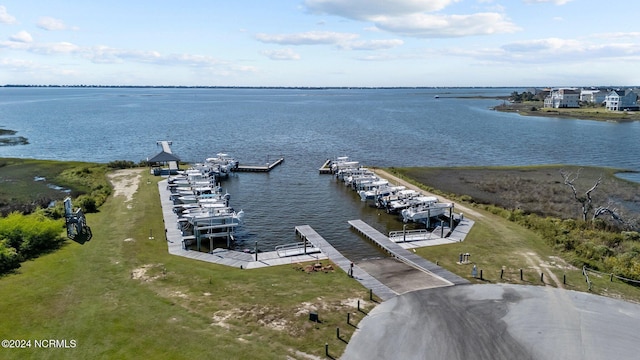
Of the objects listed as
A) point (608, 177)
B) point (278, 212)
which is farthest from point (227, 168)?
point (608, 177)

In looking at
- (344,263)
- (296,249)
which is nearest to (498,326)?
(344,263)

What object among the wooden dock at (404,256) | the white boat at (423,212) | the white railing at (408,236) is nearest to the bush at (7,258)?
the wooden dock at (404,256)

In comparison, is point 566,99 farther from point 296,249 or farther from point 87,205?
point 87,205

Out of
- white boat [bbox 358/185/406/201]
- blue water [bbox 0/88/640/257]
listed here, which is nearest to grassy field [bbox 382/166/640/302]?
white boat [bbox 358/185/406/201]

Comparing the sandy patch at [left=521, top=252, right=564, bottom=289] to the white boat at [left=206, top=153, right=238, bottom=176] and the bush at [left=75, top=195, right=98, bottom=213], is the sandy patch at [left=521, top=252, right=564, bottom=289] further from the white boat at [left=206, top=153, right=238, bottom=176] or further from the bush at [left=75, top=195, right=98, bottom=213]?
the white boat at [left=206, top=153, right=238, bottom=176]

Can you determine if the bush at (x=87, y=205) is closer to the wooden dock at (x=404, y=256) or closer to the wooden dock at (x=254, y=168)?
the wooden dock at (x=404, y=256)

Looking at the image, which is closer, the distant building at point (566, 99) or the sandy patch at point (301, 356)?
the sandy patch at point (301, 356)
